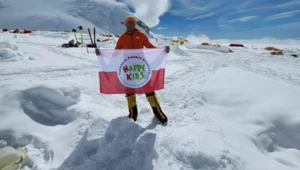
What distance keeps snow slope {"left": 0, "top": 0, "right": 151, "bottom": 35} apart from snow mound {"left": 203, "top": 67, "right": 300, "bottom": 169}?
91.5 metres

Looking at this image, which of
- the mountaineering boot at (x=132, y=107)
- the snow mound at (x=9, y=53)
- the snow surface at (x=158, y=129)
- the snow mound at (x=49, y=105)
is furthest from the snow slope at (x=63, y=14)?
the mountaineering boot at (x=132, y=107)

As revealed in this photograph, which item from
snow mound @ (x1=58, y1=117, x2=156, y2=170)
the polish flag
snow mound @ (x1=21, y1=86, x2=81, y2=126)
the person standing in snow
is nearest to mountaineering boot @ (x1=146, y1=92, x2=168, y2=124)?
the person standing in snow

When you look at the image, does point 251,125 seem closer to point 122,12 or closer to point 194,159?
point 194,159

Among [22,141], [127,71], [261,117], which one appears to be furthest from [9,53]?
[261,117]

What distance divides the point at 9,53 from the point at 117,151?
25.5 feet

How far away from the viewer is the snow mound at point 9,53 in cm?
782

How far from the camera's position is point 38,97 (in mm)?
3572

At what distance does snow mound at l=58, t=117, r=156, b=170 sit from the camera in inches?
98.1

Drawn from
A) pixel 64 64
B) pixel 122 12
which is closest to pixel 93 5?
pixel 122 12

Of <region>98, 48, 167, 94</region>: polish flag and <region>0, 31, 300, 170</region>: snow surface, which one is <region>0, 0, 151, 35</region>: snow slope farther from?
<region>98, 48, 167, 94</region>: polish flag

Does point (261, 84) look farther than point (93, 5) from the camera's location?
No

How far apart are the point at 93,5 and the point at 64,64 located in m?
130

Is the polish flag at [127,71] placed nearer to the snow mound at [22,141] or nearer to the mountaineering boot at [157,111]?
the mountaineering boot at [157,111]

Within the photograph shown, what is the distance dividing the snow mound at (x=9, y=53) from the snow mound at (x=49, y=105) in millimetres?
5547
